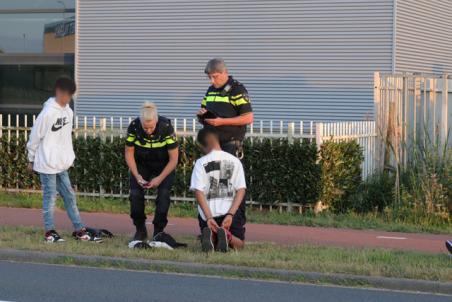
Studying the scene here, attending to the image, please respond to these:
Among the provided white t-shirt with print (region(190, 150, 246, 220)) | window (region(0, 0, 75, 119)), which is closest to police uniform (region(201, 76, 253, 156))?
white t-shirt with print (region(190, 150, 246, 220))

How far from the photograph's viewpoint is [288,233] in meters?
11.8

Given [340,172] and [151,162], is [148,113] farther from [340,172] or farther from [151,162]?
[340,172]

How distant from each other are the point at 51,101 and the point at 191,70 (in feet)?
41.7

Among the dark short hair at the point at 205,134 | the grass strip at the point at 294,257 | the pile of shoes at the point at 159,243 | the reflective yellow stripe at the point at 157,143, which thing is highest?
the dark short hair at the point at 205,134

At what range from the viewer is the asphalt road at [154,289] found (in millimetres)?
7863

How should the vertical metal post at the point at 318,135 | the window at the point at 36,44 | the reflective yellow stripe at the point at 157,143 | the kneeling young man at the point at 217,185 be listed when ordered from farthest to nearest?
1. the window at the point at 36,44
2. the vertical metal post at the point at 318,135
3. the reflective yellow stripe at the point at 157,143
4. the kneeling young man at the point at 217,185

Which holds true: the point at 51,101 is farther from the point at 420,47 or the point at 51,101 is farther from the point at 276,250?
the point at 420,47

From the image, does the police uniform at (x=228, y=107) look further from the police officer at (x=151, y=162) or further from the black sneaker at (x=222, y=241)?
the black sneaker at (x=222, y=241)

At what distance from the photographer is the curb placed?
8.32m

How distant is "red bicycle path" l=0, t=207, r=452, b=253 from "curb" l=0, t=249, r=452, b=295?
192 centimetres

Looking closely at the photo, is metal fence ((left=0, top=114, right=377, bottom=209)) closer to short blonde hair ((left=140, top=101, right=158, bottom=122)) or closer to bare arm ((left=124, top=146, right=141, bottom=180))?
bare arm ((left=124, top=146, right=141, bottom=180))

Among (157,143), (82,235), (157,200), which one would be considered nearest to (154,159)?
(157,143)

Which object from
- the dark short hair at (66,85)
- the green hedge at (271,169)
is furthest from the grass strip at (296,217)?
the dark short hair at (66,85)

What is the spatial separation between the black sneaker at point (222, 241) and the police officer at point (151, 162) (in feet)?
2.93
